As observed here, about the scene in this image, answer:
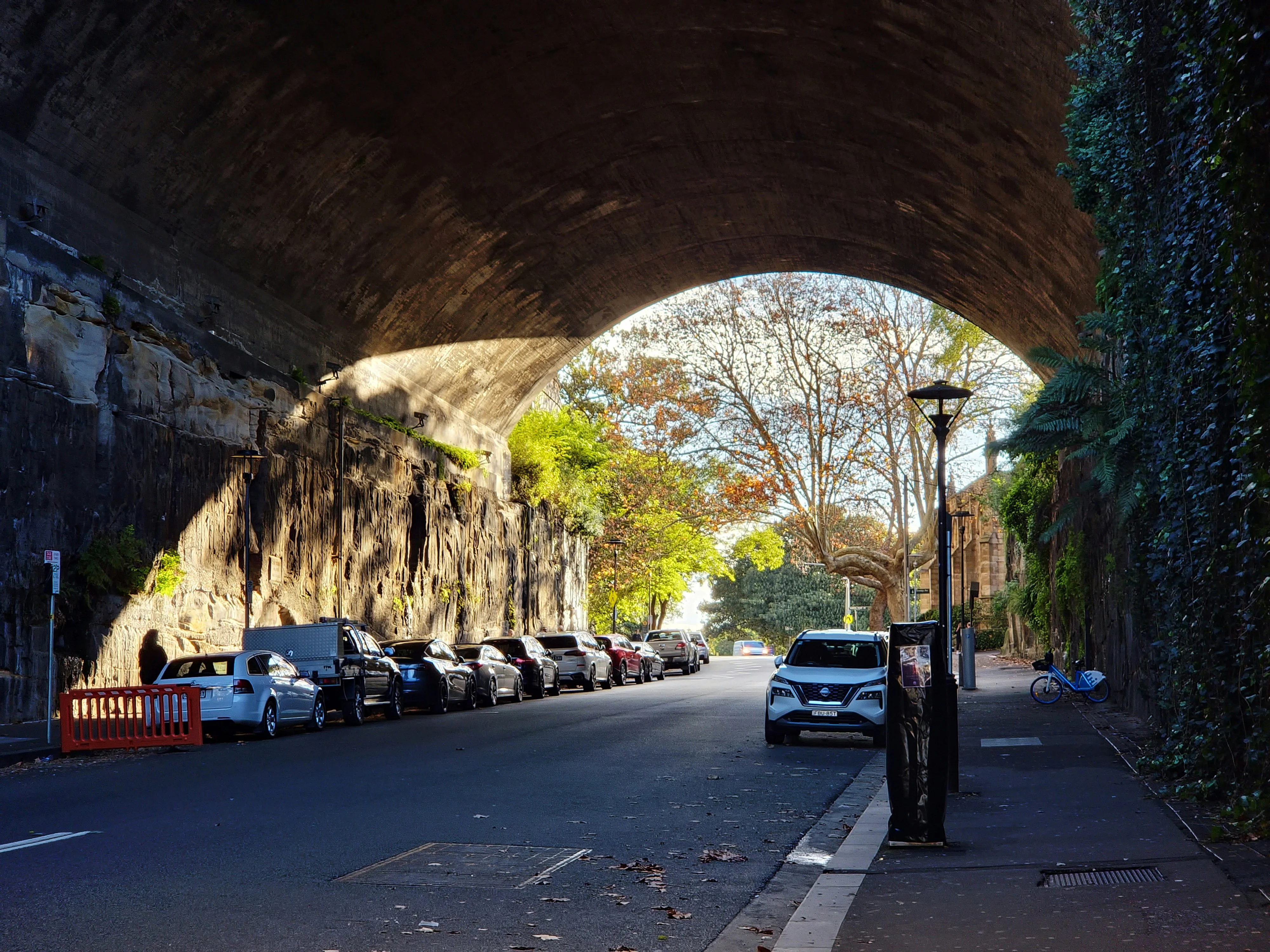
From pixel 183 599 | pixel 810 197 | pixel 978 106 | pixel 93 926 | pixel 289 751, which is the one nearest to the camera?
pixel 93 926

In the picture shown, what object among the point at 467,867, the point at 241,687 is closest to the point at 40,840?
the point at 467,867

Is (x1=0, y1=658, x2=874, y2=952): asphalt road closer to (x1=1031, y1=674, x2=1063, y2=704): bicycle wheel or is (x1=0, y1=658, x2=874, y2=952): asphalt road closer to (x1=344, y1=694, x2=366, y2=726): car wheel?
(x1=344, y1=694, x2=366, y2=726): car wheel

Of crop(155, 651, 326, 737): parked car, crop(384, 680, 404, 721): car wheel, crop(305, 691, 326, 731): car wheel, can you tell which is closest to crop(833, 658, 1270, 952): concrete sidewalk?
crop(155, 651, 326, 737): parked car

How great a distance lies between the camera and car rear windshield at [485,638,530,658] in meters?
33.1

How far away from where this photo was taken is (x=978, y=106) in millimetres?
22672

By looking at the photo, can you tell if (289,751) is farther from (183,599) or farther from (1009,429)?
(1009,429)

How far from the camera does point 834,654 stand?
19.0 meters

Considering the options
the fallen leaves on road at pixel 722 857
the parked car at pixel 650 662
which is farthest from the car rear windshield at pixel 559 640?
the fallen leaves on road at pixel 722 857

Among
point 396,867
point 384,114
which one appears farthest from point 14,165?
point 396,867

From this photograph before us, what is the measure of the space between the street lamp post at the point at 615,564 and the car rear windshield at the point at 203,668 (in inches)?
1537

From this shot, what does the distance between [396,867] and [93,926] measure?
2093 mm

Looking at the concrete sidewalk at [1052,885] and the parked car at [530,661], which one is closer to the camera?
the concrete sidewalk at [1052,885]

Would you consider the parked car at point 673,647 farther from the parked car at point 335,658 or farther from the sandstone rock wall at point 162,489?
the parked car at point 335,658

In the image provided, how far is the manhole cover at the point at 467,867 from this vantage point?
7.79 metres
